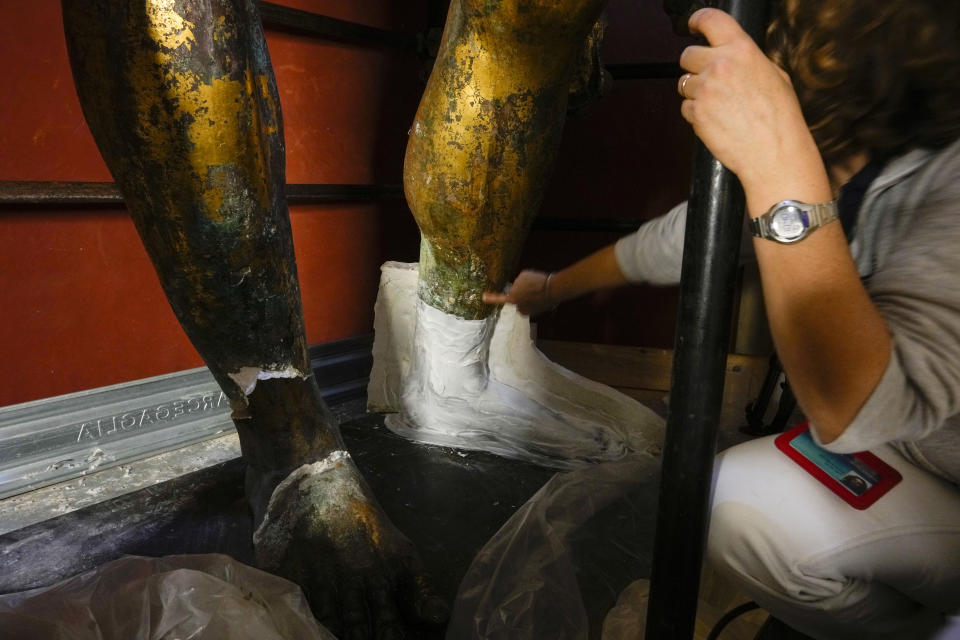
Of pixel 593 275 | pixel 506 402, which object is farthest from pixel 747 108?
pixel 506 402

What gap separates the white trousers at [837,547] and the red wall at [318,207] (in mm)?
1178

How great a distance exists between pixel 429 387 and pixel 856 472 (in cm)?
88

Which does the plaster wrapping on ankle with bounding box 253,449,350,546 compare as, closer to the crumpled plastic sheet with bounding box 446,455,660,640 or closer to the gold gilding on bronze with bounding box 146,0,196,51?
the crumpled plastic sheet with bounding box 446,455,660,640

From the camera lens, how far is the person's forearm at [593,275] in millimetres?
1048

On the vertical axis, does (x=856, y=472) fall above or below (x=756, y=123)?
below

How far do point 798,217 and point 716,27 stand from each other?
16 centimetres

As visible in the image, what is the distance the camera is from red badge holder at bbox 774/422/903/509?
0.71 meters

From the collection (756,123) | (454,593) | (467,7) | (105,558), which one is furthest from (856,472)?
(105,558)

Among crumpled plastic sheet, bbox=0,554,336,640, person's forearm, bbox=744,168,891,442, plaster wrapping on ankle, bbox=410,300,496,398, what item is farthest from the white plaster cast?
person's forearm, bbox=744,168,891,442

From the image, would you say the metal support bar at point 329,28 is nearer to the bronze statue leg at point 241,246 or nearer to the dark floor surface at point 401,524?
the bronze statue leg at point 241,246

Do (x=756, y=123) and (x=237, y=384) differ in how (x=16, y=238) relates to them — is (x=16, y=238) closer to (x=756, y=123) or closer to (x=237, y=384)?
(x=237, y=384)

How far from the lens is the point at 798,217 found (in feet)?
1.84

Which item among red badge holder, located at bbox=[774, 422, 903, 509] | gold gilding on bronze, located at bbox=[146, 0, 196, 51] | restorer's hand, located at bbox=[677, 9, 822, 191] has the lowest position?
red badge holder, located at bbox=[774, 422, 903, 509]

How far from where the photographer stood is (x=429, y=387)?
1447 millimetres
